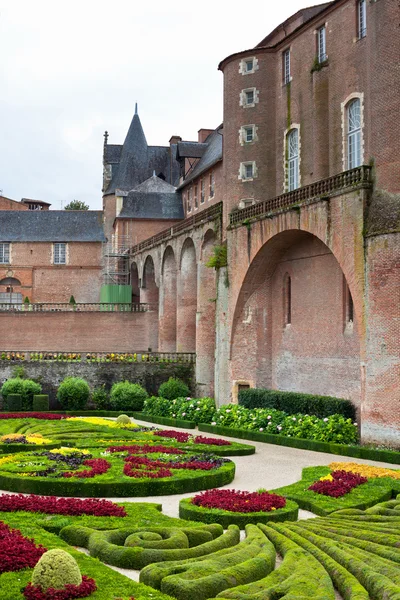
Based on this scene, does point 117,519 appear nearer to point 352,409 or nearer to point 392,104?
point 352,409

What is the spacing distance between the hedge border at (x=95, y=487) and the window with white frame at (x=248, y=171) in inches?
715

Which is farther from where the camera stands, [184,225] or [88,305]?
[88,305]

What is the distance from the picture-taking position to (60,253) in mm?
56969

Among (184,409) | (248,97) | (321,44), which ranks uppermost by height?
(321,44)

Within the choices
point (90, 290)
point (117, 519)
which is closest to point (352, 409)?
point (117, 519)

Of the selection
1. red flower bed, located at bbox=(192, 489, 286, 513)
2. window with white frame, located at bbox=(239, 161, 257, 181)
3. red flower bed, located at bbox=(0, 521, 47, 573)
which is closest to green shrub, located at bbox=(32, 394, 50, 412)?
window with white frame, located at bbox=(239, 161, 257, 181)

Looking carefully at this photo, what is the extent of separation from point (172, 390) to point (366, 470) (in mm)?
18453

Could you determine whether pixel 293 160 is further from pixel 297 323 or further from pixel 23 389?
pixel 23 389

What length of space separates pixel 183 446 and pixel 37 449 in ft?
12.4

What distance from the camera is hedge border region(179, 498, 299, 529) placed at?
12156 millimetres

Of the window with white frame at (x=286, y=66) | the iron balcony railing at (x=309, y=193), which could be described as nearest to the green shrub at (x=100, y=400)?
the iron balcony railing at (x=309, y=193)

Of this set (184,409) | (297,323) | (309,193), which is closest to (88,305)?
(184,409)

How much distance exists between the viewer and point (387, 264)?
2089cm

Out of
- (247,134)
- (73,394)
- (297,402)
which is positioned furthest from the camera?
(73,394)
